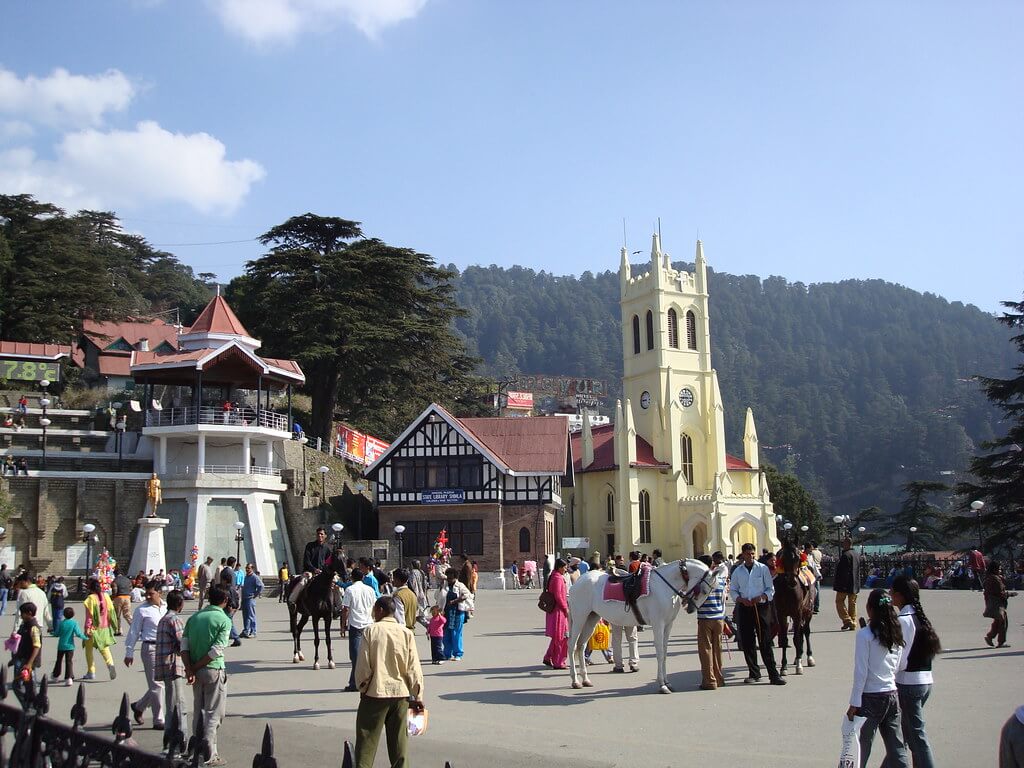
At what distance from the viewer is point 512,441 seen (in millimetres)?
50406

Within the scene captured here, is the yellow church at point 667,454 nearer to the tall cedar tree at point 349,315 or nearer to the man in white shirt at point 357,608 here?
the tall cedar tree at point 349,315

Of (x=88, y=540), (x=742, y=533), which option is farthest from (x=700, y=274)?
(x=88, y=540)

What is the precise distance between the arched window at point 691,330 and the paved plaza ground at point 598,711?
169 ft

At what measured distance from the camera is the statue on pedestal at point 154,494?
1574 inches

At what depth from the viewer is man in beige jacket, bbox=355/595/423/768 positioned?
25.7 ft

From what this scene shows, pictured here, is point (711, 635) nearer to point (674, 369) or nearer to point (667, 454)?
point (667, 454)

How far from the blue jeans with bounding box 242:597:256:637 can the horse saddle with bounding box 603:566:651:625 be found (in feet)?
32.9

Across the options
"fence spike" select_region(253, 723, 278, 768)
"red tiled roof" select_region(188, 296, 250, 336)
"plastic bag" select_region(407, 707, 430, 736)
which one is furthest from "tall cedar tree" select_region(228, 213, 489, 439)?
"fence spike" select_region(253, 723, 278, 768)

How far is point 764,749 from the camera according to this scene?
31.4 ft

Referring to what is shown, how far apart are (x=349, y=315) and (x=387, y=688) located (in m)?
44.0

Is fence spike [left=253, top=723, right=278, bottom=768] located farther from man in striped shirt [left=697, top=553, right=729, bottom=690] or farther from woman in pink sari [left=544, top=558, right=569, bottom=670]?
woman in pink sari [left=544, top=558, right=569, bottom=670]

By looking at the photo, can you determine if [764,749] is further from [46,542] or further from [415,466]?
[415,466]

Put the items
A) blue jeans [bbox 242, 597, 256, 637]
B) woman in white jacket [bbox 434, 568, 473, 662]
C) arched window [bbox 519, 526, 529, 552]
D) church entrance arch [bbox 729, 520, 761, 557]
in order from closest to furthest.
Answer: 1. woman in white jacket [bbox 434, 568, 473, 662]
2. blue jeans [bbox 242, 597, 256, 637]
3. arched window [bbox 519, 526, 529, 552]
4. church entrance arch [bbox 729, 520, 761, 557]

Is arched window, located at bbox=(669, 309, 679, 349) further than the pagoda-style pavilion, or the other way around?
arched window, located at bbox=(669, 309, 679, 349)
